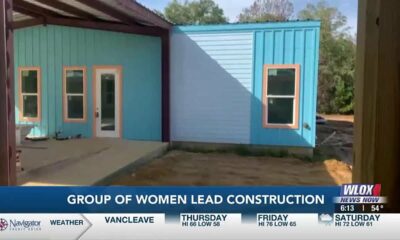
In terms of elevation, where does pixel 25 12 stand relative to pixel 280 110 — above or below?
above

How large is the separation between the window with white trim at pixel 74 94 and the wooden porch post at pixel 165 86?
2646 millimetres

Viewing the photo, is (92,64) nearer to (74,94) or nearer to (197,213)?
(74,94)

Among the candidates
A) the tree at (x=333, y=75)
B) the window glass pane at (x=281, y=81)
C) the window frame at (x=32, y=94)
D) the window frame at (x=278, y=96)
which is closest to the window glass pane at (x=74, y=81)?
the window frame at (x=32, y=94)

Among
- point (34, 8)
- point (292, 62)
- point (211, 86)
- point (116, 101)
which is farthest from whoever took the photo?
point (116, 101)

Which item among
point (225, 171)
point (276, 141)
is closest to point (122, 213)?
point (225, 171)

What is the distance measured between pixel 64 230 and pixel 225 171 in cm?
593

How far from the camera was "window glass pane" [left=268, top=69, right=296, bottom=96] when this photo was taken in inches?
346

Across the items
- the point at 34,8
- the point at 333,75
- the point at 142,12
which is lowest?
the point at 333,75

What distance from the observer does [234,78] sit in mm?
9141

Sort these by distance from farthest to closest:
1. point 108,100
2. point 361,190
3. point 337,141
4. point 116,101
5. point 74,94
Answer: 1. point 337,141
2. point 74,94
3. point 108,100
4. point 116,101
5. point 361,190

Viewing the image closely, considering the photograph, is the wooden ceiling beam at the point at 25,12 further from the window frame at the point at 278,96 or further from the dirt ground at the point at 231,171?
the window frame at the point at 278,96

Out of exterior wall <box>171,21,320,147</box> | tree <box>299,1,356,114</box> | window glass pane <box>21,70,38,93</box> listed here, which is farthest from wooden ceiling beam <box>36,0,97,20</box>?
tree <box>299,1,356,114</box>

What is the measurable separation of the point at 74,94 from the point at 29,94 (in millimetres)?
1652

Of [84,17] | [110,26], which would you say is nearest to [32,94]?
[84,17]
